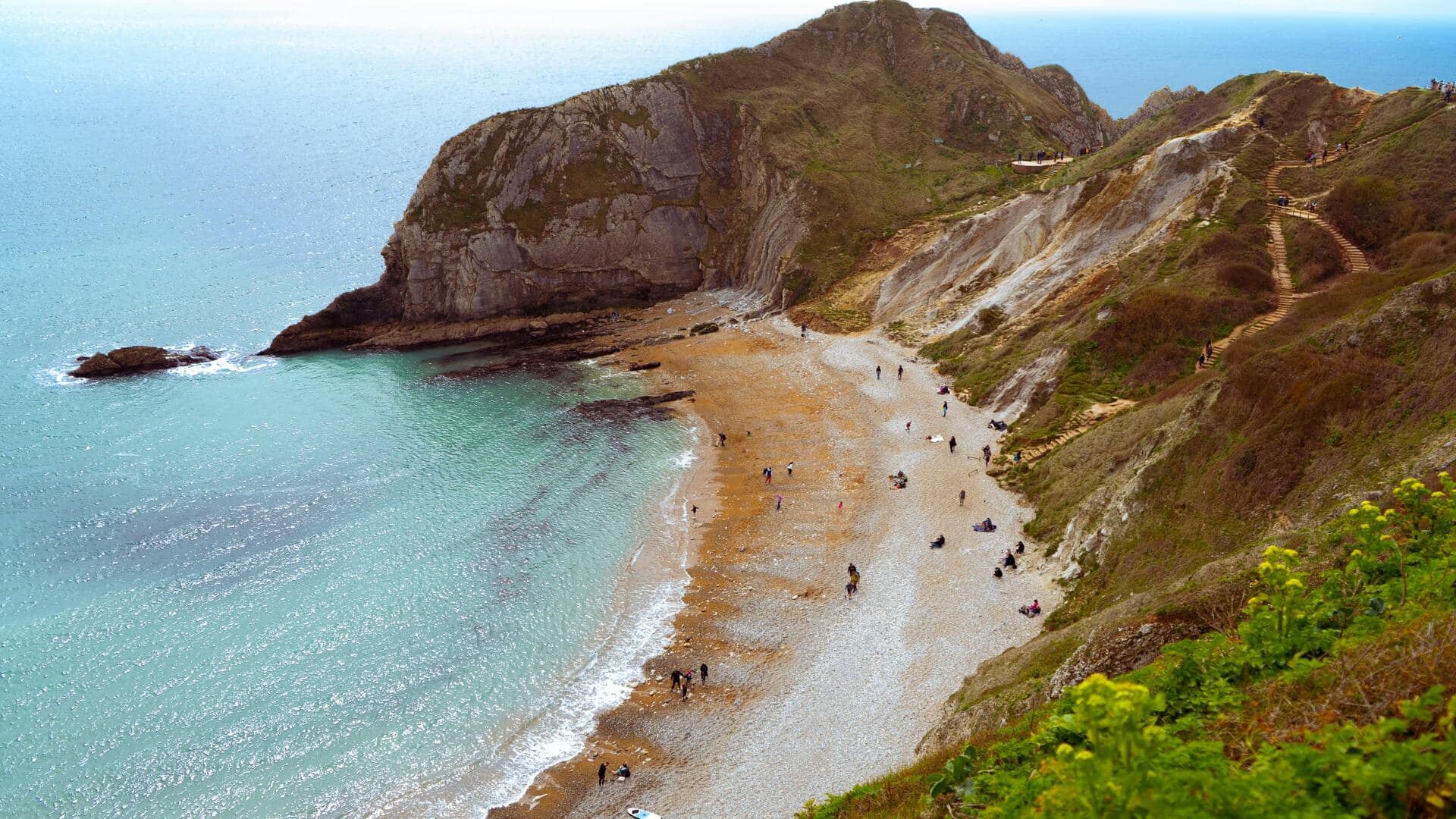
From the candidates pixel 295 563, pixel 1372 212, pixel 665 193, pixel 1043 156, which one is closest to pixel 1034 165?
pixel 1043 156

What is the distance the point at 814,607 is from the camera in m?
37.0

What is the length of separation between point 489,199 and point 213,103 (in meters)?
151

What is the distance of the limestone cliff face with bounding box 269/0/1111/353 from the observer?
77.6m

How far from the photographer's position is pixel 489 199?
7819 cm

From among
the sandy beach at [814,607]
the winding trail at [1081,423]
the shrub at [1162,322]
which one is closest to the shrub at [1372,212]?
the shrub at [1162,322]

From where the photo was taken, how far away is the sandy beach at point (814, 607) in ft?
92.9

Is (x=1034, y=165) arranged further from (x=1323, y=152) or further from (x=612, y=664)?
(x=612, y=664)

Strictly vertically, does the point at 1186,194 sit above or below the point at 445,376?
above

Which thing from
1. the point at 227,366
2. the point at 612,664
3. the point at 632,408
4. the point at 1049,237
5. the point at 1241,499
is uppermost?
the point at 1049,237

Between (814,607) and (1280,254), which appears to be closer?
(814,607)

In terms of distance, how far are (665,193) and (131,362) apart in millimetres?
47947

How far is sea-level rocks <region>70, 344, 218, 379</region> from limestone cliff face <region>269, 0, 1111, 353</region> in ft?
22.8

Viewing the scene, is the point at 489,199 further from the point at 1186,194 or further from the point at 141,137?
the point at 141,137

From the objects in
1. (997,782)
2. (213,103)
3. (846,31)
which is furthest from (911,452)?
(213,103)
